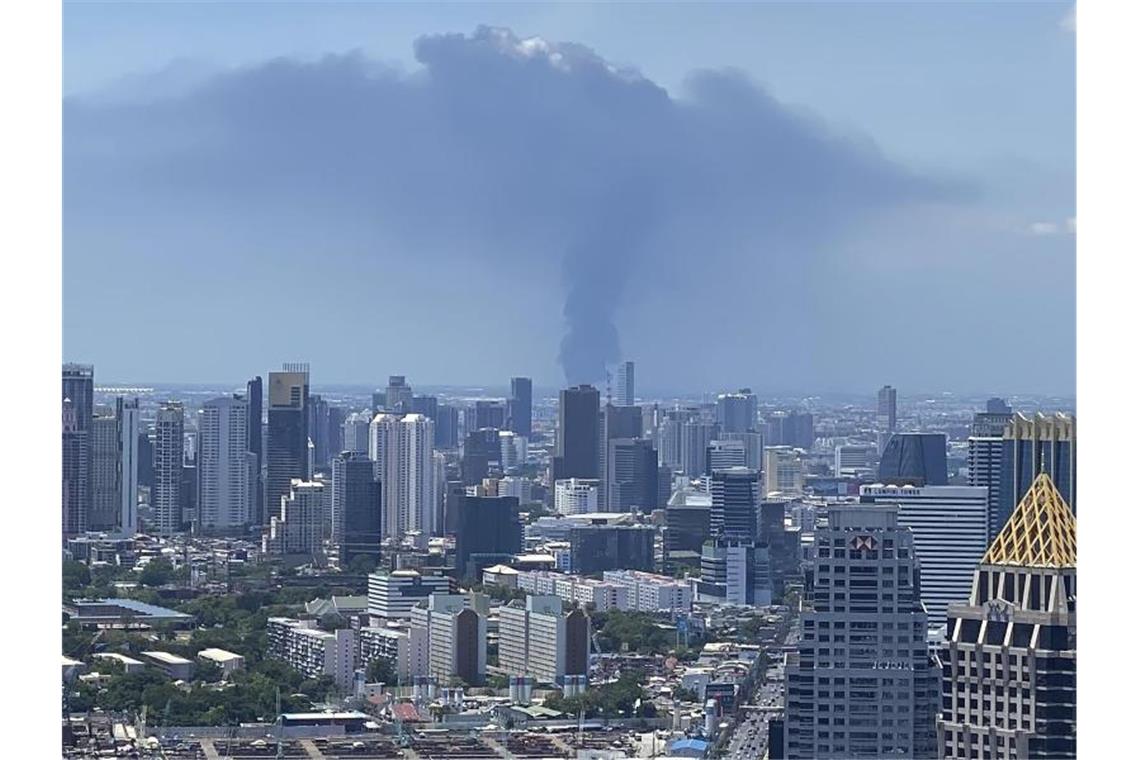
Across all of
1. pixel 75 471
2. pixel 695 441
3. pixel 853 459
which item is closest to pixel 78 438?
pixel 75 471

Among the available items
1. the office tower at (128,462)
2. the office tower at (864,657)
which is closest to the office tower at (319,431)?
the office tower at (128,462)

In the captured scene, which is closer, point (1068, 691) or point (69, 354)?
point (1068, 691)

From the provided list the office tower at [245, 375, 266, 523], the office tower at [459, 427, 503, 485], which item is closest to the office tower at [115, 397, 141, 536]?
the office tower at [245, 375, 266, 523]

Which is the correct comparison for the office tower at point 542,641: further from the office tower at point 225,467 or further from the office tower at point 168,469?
the office tower at point 168,469

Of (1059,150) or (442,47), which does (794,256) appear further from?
(442,47)

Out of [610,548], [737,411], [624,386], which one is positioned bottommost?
[610,548]

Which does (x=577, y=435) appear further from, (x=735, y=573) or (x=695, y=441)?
(x=735, y=573)
